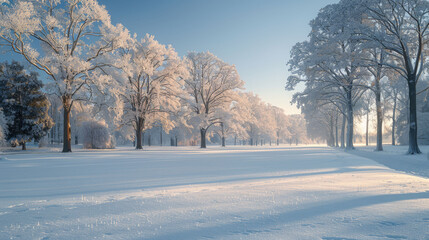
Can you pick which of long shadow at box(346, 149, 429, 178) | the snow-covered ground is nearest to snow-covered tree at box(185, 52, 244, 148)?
long shadow at box(346, 149, 429, 178)

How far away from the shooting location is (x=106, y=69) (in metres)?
19.2

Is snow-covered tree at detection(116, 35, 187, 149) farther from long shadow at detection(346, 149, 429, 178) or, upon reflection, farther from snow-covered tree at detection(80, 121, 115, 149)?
long shadow at detection(346, 149, 429, 178)

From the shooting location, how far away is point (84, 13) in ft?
59.5

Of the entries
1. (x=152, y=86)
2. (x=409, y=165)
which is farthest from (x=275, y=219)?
(x=152, y=86)

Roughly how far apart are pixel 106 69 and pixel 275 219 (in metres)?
20.2

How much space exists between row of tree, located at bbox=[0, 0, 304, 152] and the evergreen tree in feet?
18.0

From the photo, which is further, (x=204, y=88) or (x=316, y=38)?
(x=204, y=88)

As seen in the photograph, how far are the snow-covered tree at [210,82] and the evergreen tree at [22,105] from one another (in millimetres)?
16944

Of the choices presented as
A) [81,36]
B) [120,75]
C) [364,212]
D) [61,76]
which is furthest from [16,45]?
[364,212]

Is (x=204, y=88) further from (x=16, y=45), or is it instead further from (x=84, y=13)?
(x=16, y=45)

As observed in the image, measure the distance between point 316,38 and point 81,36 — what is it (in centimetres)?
2042

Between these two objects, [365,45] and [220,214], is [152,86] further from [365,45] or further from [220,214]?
[220,214]

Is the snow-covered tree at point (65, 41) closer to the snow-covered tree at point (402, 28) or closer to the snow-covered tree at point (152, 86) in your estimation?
the snow-covered tree at point (152, 86)

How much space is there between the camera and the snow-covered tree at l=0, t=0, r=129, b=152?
15406mm
